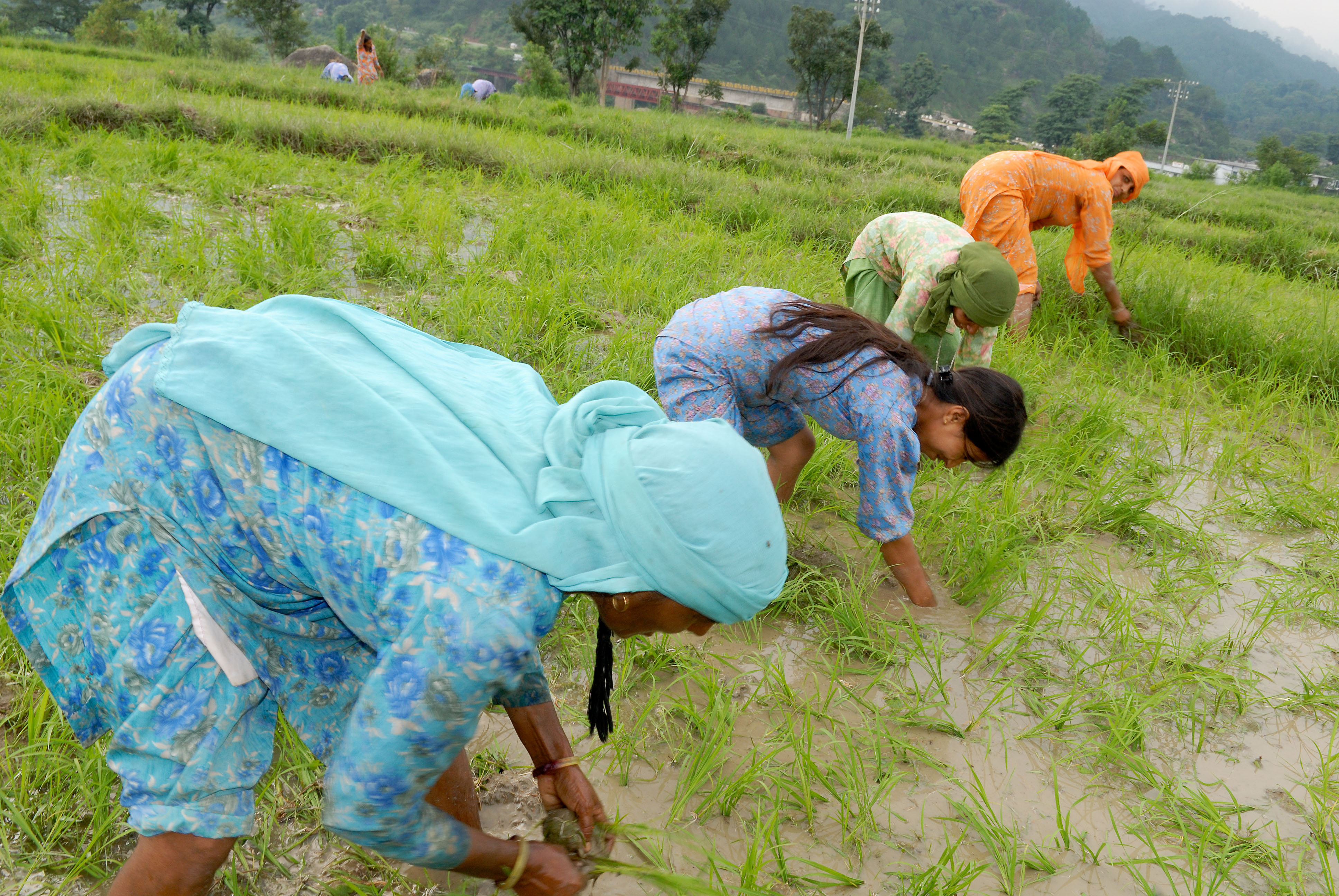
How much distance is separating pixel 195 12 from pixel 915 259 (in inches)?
1463

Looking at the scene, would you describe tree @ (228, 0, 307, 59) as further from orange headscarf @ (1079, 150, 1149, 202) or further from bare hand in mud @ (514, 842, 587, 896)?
bare hand in mud @ (514, 842, 587, 896)

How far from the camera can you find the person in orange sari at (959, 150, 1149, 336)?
406 centimetres

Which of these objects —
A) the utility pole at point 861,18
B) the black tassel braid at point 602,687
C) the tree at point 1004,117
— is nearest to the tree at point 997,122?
the tree at point 1004,117

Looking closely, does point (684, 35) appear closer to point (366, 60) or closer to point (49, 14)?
point (366, 60)

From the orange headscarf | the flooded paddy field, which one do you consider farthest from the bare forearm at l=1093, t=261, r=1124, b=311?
the orange headscarf

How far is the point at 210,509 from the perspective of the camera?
1072mm

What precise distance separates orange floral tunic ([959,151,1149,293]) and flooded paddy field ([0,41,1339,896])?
1.55 feet

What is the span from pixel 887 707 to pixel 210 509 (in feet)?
5.78

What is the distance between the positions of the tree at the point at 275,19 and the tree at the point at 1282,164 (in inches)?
1200

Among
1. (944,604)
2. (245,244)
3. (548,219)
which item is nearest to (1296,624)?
(944,604)

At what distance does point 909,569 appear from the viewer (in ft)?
7.89

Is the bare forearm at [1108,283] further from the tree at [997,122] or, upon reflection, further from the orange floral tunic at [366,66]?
the tree at [997,122]

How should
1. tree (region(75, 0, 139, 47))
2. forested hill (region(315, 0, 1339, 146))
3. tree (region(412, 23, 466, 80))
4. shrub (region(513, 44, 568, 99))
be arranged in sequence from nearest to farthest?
shrub (region(513, 44, 568, 99))
tree (region(412, 23, 466, 80))
tree (region(75, 0, 139, 47))
forested hill (region(315, 0, 1339, 146))

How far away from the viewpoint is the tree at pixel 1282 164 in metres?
24.5
